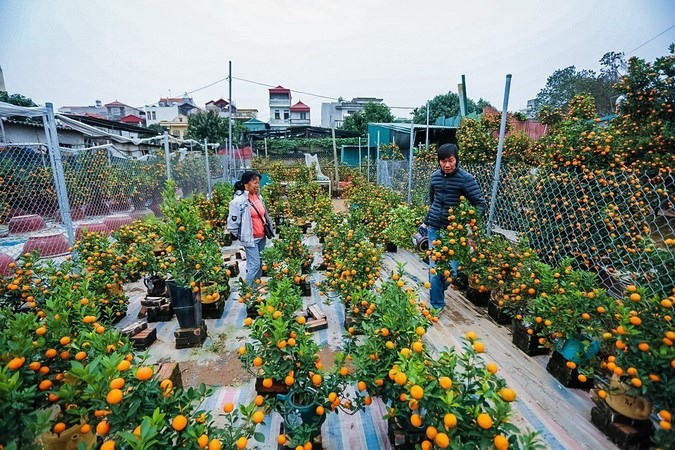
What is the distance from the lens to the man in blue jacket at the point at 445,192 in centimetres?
345

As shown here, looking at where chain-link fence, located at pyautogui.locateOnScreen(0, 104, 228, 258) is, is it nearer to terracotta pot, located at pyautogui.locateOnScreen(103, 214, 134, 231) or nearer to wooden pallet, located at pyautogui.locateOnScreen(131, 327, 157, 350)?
terracotta pot, located at pyautogui.locateOnScreen(103, 214, 134, 231)

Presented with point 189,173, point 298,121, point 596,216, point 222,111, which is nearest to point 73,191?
point 189,173

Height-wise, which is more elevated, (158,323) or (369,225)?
(369,225)

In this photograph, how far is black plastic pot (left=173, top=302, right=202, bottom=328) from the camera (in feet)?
10.5

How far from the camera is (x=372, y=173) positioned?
16000 mm

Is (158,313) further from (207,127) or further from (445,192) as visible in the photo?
(207,127)

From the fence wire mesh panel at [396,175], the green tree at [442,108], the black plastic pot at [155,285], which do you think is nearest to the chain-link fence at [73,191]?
the black plastic pot at [155,285]

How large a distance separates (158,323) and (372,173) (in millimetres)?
13617

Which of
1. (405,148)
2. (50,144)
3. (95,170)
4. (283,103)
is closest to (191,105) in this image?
(283,103)

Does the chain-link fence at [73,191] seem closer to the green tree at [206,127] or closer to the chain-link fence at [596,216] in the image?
the chain-link fence at [596,216]

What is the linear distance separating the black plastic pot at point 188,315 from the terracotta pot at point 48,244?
4000mm

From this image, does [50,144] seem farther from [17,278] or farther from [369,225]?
[369,225]

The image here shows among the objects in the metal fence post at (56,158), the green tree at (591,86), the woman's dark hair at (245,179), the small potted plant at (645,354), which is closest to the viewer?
the small potted plant at (645,354)

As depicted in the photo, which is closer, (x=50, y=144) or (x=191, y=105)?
(x=50, y=144)
